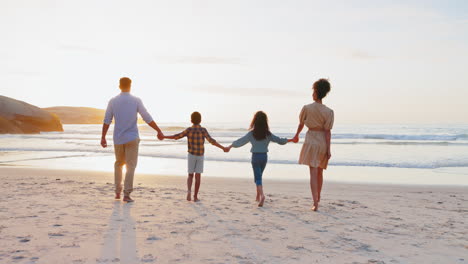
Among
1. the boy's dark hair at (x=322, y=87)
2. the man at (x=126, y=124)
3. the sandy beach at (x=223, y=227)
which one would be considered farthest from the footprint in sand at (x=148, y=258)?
the boy's dark hair at (x=322, y=87)

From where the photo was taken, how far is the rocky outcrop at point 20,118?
33688 mm

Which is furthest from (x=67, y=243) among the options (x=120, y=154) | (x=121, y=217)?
(x=120, y=154)

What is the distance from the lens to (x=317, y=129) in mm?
5922

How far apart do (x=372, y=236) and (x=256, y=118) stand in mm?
2687

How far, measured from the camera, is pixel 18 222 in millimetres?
4633

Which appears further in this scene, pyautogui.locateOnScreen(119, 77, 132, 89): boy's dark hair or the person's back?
pyautogui.locateOnScreen(119, 77, 132, 89): boy's dark hair

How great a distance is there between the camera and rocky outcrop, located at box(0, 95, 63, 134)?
111 ft

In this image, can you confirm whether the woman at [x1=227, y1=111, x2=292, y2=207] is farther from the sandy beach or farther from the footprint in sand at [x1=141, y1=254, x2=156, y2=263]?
the footprint in sand at [x1=141, y1=254, x2=156, y2=263]

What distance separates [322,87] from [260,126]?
3.96ft

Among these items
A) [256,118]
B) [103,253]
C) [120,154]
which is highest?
[256,118]

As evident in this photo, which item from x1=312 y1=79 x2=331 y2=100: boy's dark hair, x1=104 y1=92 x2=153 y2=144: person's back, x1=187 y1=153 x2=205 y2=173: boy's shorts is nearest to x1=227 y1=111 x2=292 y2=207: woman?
x1=187 y1=153 x2=205 y2=173: boy's shorts

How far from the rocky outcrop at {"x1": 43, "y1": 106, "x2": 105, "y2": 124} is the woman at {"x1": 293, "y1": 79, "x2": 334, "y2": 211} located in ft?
430

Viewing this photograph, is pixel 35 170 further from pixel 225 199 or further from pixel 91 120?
pixel 91 120

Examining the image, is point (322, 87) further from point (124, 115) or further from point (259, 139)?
point (124, 115)
